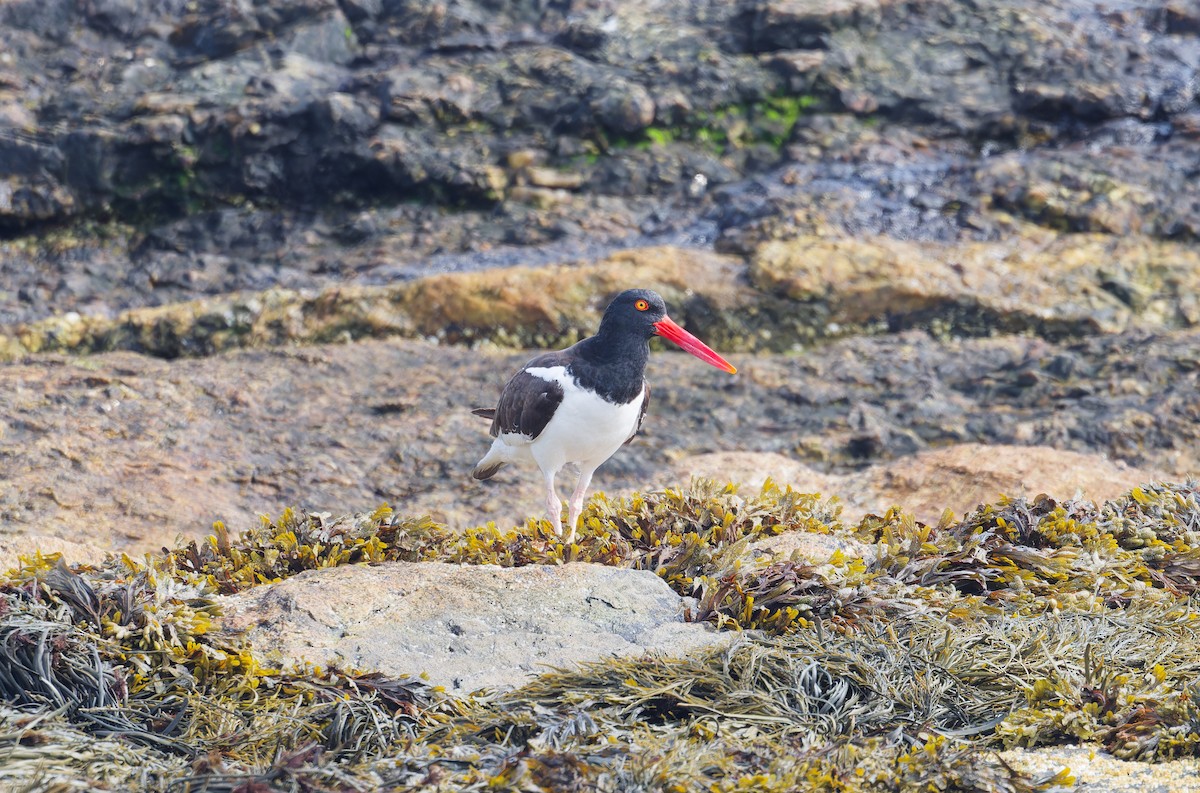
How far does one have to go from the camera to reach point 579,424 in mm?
5828

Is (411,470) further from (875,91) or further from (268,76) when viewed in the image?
(875,91)

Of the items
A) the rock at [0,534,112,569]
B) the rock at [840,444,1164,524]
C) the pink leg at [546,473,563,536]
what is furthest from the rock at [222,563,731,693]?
the rock at [840,444,1164,524]

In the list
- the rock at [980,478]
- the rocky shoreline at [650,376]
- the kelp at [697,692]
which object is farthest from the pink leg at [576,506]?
the rock at [980,478]

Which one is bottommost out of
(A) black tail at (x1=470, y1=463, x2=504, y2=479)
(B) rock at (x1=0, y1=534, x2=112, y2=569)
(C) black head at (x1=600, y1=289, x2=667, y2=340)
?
(B) rock at (x1=0, y1=534, x2=112, y2=569)

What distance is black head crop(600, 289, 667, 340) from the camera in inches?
231

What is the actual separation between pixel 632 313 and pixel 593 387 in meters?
0.44

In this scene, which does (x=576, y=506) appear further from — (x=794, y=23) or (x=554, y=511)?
(x=794, y=23)

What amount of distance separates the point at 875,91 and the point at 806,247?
9.35 ft

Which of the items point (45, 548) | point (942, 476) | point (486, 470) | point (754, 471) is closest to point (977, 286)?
point (942, 476)

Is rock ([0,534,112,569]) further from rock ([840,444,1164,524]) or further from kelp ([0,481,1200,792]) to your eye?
rock ([840,444,1164,524])

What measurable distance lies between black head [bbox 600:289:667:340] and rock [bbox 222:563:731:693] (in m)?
1.47

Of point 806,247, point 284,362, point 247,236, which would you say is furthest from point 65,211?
point 806,247

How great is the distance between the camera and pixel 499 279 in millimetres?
9641

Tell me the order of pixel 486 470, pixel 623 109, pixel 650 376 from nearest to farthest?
pixel 486 470 < pixel 650 376 < pixel 623 109
